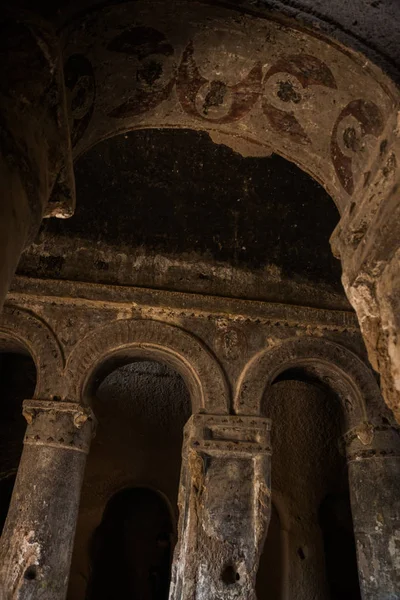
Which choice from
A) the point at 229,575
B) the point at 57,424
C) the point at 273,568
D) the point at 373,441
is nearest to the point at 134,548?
the point at 273,568

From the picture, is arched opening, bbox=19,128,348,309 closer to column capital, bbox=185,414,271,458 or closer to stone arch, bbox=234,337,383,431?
stone arch, bbox=234,337,383,431

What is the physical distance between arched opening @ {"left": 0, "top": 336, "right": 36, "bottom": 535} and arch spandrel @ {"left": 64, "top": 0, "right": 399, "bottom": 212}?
18.6 feet

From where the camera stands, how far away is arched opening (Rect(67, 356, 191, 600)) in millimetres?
8023

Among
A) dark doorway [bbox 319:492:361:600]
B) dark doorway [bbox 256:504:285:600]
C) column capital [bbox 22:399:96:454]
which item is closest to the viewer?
column capital [bbox 22:399:96:454]

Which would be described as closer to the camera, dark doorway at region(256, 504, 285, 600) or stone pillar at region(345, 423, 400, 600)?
stone pillar at region(345, 423, 400, 600)

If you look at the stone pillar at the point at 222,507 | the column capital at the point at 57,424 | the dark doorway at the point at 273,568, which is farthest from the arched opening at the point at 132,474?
the stone pillar at the point at 222,507

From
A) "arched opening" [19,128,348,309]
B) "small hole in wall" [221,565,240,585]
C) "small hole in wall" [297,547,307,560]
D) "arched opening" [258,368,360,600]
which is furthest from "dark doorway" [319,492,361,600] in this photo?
"arched opening" [19,128,348,309]

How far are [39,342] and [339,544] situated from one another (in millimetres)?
6044

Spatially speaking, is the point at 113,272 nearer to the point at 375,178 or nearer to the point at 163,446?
the point at 163,446

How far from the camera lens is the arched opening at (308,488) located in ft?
24.9

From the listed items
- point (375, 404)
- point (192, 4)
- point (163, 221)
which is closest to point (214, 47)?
point (192, 4)

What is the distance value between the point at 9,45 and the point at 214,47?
1.44 meters

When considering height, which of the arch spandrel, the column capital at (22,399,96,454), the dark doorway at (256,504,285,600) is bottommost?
the dark doorway at (256,504,285,600)

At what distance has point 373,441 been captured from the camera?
608cm
